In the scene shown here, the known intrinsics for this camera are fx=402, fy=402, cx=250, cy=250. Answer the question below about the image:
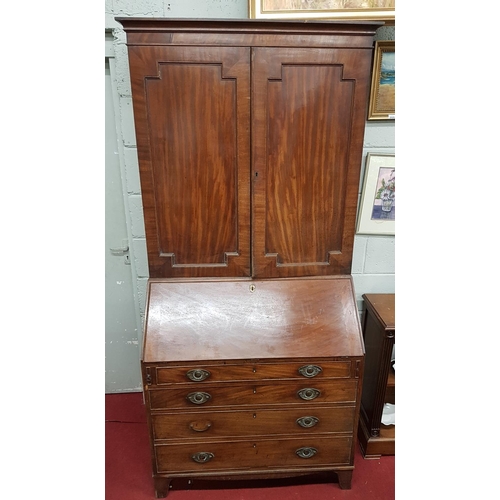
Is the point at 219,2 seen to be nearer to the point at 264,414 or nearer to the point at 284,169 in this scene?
the point at 284,169

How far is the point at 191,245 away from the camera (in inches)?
69.5

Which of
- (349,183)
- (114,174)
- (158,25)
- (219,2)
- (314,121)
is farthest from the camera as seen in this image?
(114,174)

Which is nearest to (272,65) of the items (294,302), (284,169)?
(284,169)

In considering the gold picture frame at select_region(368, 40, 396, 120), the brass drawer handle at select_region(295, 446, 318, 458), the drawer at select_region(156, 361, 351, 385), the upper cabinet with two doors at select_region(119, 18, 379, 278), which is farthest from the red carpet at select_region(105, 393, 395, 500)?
the gold picture frame at select_region(368, 40, 396, 120)

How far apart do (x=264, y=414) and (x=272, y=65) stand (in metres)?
1.47

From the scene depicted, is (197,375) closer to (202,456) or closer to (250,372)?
(250,372)

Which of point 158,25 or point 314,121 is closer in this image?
point 158,25

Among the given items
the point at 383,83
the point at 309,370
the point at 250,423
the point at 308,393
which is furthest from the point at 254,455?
the point at 383,83

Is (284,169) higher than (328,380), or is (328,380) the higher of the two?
(284,169)

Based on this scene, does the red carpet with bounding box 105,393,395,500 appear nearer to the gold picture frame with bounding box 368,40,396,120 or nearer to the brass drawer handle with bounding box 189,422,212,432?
the brass drawer handle with bounding box 189,422,212,432

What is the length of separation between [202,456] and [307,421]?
51cm

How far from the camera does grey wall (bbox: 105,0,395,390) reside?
1.86 m

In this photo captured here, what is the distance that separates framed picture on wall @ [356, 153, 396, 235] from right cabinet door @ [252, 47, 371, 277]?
0.45 meters

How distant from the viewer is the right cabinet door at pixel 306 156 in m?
1.54
